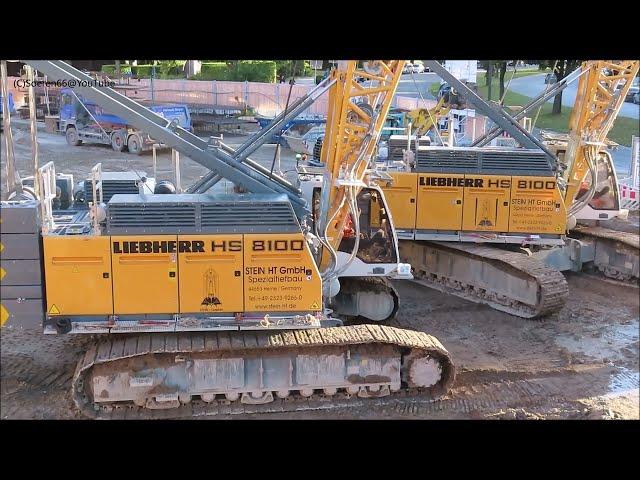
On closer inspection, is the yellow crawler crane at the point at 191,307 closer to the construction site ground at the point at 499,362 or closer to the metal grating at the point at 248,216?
the metal grating at the point at 248,216

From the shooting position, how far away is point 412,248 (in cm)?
1390

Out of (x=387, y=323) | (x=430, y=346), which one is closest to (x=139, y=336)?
(x=430, y=346)

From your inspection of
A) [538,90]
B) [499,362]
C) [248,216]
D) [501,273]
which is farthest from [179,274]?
[538,90]

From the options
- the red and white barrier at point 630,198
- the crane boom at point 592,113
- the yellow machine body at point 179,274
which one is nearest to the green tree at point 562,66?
the red and white barrier at point 630,198

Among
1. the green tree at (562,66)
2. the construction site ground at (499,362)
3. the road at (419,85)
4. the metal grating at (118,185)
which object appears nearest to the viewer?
the construction site ground at (499,362)

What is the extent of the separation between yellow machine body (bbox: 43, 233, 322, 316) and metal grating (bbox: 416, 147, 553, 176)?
16.5 feet

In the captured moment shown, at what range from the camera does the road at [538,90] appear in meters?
29.8

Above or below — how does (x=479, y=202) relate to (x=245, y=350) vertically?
above

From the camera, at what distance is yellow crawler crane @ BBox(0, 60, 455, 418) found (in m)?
8.31

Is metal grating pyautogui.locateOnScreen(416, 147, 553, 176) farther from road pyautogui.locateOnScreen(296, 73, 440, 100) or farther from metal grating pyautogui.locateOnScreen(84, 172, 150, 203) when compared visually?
road pyautogui.locateOnScreen(296, 73, 440, 100)

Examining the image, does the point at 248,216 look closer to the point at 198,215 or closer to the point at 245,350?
the point at 198,215

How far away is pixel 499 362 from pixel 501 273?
257 cm

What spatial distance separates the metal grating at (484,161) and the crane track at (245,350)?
4.57 m

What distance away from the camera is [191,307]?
8.52m
